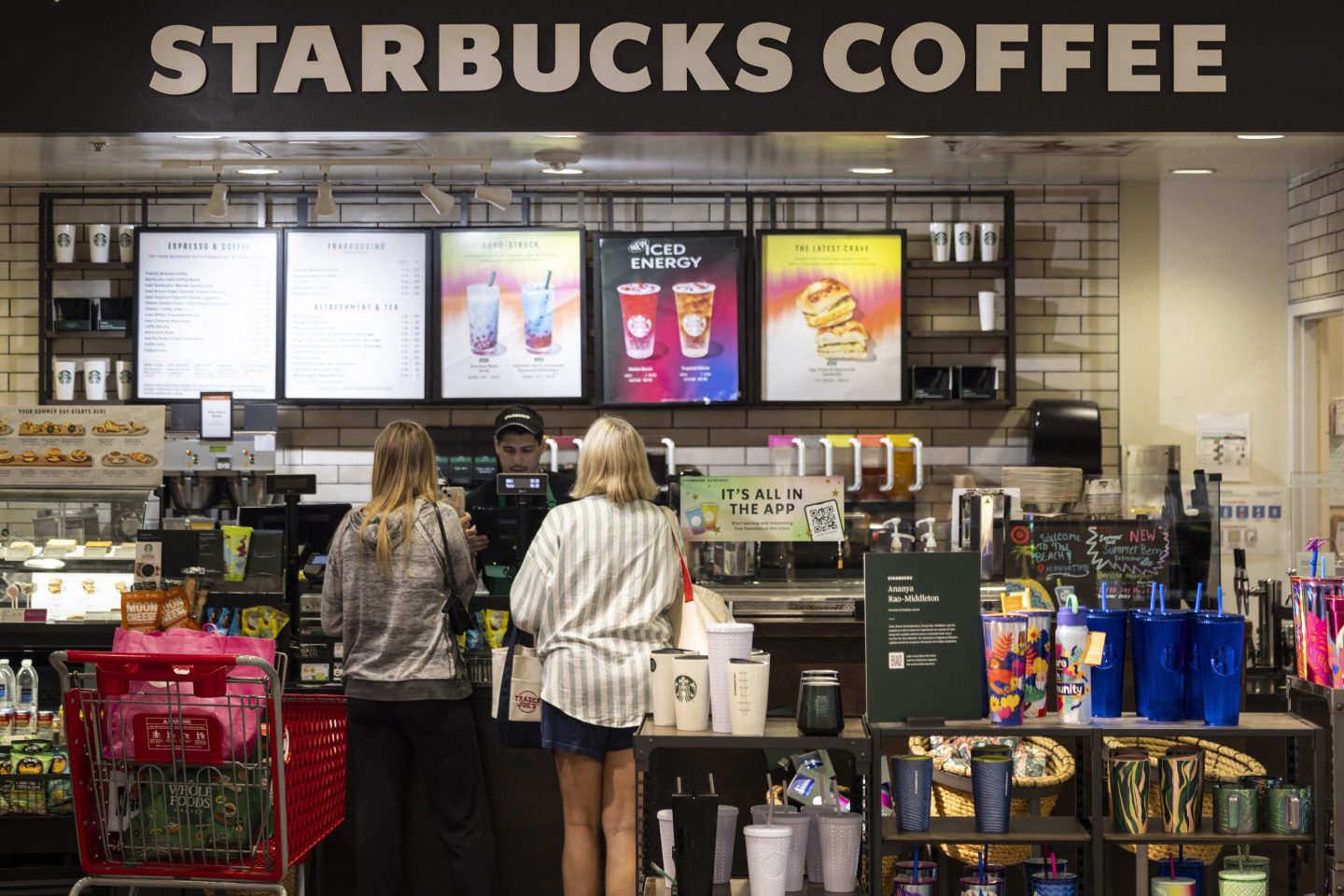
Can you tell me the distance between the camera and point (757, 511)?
14.9ft

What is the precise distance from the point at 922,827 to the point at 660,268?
4164mm

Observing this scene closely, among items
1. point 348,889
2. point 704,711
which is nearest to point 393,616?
point 348,889

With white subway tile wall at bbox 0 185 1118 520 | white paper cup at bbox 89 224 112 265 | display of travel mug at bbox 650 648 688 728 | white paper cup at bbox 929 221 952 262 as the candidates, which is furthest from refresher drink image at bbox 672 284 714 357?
display of travel mug at bbox 650 648 688 728

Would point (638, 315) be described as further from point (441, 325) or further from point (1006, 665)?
point (1006, 665)

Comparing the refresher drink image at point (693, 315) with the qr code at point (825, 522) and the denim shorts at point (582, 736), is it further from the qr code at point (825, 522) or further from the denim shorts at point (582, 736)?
the denim shorts at point (582, 736)

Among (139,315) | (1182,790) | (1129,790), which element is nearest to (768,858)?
(1129,790)

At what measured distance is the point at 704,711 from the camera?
3.03 metres

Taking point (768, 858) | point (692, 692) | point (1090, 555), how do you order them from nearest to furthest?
point (768, 858) < point (692, 692) < point (1090, 555)

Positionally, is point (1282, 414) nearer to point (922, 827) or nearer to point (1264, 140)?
point (1264, 140)

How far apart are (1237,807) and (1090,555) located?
1.51m

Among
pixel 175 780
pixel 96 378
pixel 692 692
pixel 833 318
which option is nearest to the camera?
pixel 692 692

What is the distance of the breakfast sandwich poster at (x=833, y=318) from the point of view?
22.5ft

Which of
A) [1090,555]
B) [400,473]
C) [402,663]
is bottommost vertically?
[402,663]

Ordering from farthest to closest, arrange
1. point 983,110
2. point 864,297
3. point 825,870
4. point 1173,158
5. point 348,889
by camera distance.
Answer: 1. point 864,297
2. point 1173,158
3. point 348,889
4. point 983,110
5. point 825,870
